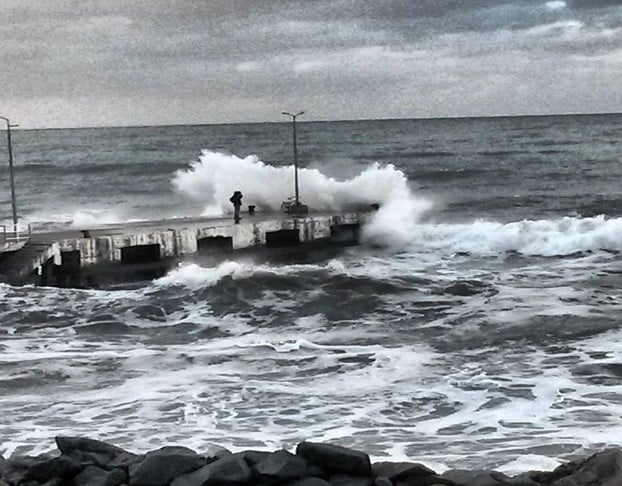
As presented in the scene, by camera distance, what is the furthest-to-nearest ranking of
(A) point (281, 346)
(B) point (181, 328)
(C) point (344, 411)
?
1. (B) point (181, 328)
2. (A) point (281, 346)
3. (C) point (344, 411)

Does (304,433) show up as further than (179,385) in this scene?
No

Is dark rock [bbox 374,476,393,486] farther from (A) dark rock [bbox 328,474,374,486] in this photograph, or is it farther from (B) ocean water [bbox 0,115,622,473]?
(B) ocean water [bbox 0,115,622,473]

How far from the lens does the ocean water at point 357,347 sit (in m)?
9.66

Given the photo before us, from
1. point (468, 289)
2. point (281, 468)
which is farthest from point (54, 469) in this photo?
point (468, 289)

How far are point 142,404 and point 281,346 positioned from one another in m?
Result: 3.80

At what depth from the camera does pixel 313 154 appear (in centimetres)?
8838

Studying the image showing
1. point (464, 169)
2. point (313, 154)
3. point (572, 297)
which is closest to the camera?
point (572, 297)

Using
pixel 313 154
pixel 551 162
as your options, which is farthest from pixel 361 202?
pixel 313 154

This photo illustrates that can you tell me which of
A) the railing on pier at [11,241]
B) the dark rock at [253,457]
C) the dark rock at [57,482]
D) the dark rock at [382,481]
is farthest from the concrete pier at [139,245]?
the dark rock at [382,481]

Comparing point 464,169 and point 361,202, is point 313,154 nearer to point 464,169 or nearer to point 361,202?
point 464,169

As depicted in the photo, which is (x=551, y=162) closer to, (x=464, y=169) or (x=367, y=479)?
(x=464, y=169)

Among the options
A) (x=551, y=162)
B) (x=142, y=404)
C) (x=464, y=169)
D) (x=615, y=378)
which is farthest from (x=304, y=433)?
(x=551, y=162)

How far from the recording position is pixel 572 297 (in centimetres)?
1859

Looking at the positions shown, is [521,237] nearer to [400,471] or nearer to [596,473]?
[596,473]
